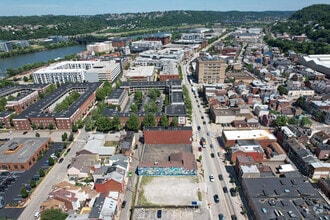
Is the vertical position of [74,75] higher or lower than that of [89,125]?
higher

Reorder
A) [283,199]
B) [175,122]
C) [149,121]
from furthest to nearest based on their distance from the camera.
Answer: [149,121], [175,122], [283,199]

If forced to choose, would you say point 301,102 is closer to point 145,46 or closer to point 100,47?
point 145,46

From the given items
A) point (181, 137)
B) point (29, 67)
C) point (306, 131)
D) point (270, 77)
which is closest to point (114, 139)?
point (181, 137)

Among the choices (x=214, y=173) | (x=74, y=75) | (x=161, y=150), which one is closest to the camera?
(x=214, y=173)

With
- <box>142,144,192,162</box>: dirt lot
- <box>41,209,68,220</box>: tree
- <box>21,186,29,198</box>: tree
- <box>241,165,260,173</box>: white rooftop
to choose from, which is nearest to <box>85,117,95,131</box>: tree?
<box>142,144,192,162</box>: dirt lot

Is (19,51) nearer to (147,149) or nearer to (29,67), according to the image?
(29,67)

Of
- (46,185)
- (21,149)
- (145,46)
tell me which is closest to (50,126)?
(21,149)

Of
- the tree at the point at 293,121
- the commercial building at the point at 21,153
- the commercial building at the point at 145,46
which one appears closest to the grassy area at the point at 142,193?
the commercial building at the point at 21,153

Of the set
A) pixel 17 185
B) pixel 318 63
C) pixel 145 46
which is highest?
pixel 145 46
